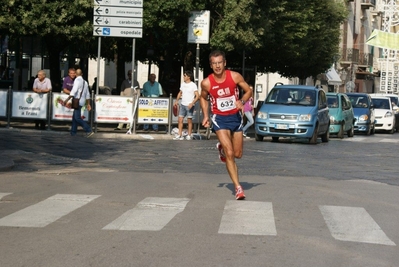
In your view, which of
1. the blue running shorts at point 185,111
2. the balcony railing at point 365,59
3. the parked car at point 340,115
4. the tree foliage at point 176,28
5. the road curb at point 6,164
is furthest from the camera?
the balcony railing at point 365,59

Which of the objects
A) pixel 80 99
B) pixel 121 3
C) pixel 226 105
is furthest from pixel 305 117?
pixel 226 105

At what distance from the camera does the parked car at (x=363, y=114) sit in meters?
37.5

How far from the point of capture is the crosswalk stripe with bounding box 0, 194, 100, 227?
31.6 ft

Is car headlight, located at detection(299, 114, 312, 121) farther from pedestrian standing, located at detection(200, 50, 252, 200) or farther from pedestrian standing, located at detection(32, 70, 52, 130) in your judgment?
pedestrian standing, located at detection(200, 50, 252, 200)

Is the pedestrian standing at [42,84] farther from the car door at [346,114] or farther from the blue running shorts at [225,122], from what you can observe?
the blue running shorts at [225,122]

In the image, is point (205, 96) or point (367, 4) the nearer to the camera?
point (205, 96)

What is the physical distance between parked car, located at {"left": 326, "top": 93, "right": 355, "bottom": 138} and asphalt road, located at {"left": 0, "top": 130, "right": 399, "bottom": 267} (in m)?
12.5

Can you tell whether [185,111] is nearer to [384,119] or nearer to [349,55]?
[384,119]

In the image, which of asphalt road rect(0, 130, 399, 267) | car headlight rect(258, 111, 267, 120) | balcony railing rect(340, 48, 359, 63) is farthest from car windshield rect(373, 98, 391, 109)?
balcony railing rect(340, 48, 359, 63)

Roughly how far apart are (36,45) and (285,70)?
1236cm

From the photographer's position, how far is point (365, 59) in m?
83.1

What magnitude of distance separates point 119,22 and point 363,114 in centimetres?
1356

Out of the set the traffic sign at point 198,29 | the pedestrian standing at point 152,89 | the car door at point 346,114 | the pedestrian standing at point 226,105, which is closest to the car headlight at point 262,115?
the traffic sign at point 198,29

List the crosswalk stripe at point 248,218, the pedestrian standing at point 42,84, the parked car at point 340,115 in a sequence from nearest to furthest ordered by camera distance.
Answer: the crosswalk stripe at point 248,218 → the pedestrian standing at point 42,84 → the parked car at point 340,115
